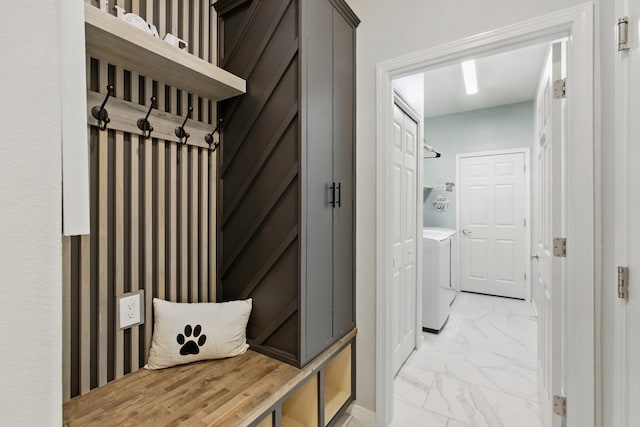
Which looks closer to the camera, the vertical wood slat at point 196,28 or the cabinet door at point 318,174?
the cabinet door at point 318,174

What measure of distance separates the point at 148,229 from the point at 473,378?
8.43ft

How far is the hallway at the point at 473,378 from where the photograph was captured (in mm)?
1893

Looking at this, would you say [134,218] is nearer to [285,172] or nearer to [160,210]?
[160,210]

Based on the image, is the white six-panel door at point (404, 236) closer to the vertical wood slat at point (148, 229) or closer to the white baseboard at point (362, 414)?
the white baseboard at point (362, 414)

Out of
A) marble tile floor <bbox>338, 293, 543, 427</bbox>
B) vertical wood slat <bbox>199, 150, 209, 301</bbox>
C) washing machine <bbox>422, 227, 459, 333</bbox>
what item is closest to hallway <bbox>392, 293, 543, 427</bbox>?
marble tile floor <bbox>338, 293, 543, 427</bbox>

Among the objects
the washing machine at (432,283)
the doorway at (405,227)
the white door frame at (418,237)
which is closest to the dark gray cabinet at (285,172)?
the doorway at (405,227)

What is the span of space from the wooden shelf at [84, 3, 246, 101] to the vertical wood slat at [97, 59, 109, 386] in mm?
119

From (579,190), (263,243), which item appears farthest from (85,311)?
(579,190)

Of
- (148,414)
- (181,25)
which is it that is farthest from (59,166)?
(181,25)

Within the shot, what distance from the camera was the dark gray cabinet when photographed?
4.38 feet

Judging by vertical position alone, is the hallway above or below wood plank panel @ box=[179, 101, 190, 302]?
below

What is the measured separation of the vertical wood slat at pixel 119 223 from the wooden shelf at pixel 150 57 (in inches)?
4.1

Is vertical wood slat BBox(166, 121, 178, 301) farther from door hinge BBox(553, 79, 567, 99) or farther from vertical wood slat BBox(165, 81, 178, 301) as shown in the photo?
door hinge BBox(553, 79, 567, 99)

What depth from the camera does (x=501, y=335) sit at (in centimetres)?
313
